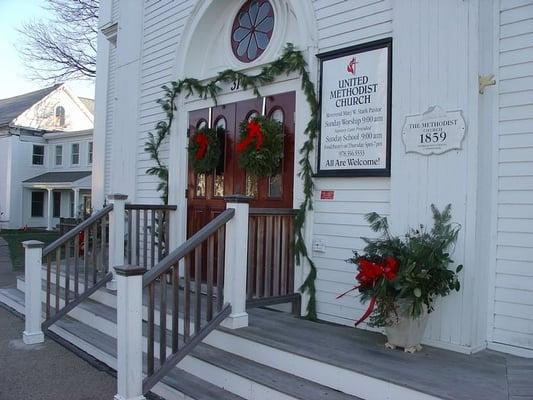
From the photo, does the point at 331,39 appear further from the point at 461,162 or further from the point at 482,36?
the point at 461,162

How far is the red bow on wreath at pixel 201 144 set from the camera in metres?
5.91

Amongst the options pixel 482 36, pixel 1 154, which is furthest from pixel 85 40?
pixel 482 36

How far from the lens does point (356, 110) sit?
4473 mm

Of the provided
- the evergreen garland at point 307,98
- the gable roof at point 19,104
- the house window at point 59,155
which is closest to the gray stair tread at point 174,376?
the evergreen garland at point 307,98

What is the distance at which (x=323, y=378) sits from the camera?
131 inches

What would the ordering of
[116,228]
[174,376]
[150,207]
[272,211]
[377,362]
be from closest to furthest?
[377,362], [174,376], [272,211], [116,228], [150,207]

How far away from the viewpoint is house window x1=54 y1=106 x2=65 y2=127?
89.9ft

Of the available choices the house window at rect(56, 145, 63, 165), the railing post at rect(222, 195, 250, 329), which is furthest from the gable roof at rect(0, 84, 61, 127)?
the railing post at rect(222, 195, 250, 329)

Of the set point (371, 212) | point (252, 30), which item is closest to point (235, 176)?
point (252, 30)

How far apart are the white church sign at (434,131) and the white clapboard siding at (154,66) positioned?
3633 mm

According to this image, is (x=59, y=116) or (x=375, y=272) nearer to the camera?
(x=375, y=272)

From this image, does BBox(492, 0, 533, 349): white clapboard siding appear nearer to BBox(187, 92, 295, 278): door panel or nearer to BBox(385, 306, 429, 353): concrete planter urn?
BBox(385, 306, 429, 353): concrete planter urn

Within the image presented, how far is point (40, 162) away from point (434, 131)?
26004 mm

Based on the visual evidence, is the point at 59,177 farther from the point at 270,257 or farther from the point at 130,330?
the point at 130,330
